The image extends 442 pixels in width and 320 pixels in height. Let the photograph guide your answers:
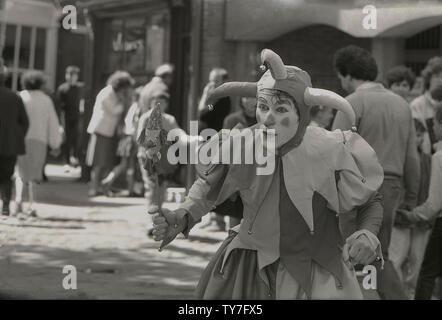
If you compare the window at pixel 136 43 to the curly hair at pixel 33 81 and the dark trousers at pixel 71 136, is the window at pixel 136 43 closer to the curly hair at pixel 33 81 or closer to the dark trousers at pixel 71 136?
the dark trousers at pixel 71 136

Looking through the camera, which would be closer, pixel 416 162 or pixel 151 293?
pixel 416 162

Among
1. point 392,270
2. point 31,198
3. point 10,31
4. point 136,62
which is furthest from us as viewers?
point 10,31

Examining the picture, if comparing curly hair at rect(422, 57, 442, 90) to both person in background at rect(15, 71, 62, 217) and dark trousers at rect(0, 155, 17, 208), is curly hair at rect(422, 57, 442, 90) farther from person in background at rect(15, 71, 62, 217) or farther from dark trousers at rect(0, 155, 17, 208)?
person in background at rect(15, 71, 62, 217)

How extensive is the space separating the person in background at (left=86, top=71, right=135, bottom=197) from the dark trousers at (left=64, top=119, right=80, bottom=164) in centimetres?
467

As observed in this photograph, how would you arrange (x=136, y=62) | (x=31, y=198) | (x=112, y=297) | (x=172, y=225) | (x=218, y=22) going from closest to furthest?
(x=172, y=225) < (x=112, y=297) < (x=31, y=198) < (x=218, y=22) < (x=136, y=62)

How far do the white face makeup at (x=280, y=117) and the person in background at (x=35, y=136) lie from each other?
864 centimetres

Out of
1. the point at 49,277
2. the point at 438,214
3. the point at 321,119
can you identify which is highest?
the point at 321,119

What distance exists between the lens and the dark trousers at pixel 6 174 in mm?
12594

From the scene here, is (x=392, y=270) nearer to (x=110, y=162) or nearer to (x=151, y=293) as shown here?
(x=151, y=293)

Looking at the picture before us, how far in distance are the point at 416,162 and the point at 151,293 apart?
2332 millimetres

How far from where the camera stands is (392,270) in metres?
7.39

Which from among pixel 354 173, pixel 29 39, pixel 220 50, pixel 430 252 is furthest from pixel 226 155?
pixel 29 39

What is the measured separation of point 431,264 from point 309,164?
3.04 metres

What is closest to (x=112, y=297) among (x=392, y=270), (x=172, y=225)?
(x=392, y=270)
